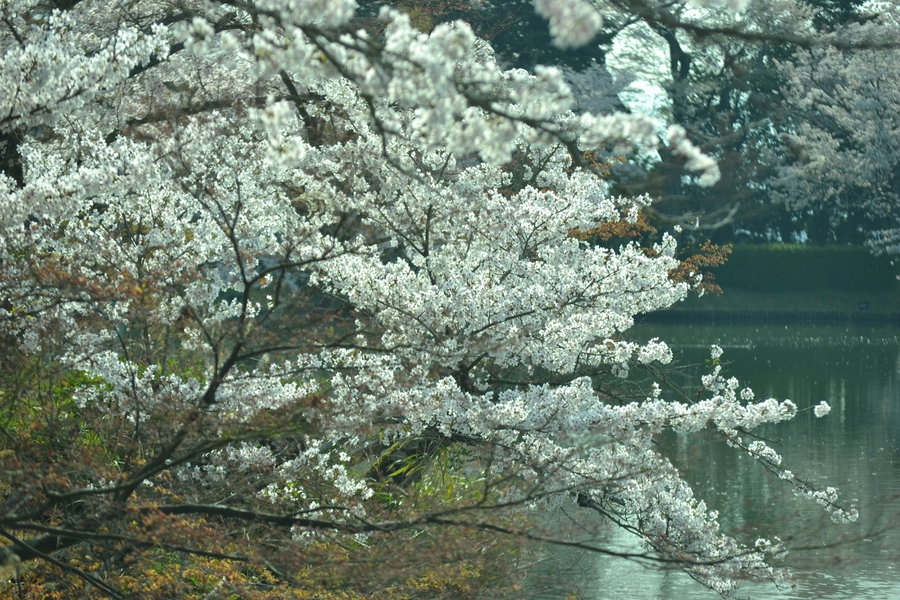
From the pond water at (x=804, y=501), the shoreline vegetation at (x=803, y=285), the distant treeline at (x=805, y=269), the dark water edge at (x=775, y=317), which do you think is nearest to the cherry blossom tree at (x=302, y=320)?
the pond water at (x=804, y=501)

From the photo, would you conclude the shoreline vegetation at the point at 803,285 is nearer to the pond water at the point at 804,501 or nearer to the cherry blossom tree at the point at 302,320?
the pond water at the point at 804,501

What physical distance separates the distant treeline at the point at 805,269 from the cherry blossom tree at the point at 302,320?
32034mm

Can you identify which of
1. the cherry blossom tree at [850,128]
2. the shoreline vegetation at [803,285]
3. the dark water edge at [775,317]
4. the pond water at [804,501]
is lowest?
the pond water at [804,501]

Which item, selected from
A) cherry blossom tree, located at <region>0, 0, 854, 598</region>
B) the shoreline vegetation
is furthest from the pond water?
the shoreline vegetation

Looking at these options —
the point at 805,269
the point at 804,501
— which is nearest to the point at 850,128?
the point at 805,269

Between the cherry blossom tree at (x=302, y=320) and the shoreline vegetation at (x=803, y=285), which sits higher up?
the shoreline vegetation at (x=803, y=285)

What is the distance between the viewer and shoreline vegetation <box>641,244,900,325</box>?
129 ft

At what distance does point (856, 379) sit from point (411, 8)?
1339 centimetres

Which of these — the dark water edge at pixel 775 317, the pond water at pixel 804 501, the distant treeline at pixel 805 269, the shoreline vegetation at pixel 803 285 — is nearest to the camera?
the pond water at pixel 804 501

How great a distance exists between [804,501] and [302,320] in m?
8.16

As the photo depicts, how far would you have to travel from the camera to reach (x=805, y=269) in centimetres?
4084

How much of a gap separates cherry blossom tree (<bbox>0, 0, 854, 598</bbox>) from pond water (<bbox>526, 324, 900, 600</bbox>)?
868 millimetres

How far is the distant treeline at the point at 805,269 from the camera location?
133 feet

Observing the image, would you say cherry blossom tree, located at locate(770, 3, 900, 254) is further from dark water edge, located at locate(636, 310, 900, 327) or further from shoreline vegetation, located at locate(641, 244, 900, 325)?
dark water edge, located at locate(636, 310, 900, 327)
